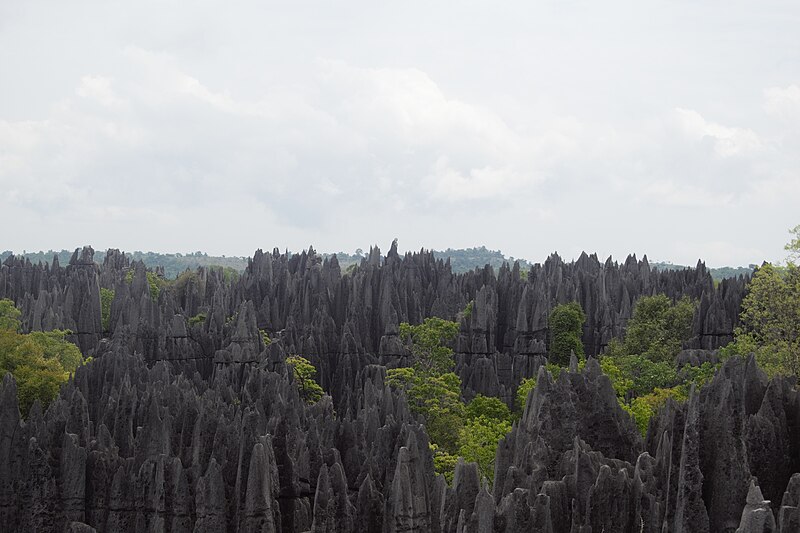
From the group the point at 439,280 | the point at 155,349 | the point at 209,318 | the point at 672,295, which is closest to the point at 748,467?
the point at 155,349

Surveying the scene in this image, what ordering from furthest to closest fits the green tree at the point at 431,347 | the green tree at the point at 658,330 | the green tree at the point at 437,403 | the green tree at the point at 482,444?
the green tree at the point at 658,330, the green tree at the point at 431,347, the green tree at the point at 437,403, the green tree at the point at 482,444

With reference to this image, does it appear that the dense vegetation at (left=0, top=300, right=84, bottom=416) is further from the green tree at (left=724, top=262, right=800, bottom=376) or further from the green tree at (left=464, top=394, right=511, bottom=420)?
the green tree at (left=724, top=262, right=800, bottom=376)

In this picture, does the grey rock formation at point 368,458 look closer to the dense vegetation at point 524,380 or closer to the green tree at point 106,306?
the dense vegetation at point 524,380

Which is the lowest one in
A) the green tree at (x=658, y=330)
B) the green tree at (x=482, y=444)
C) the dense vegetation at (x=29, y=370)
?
the green tree at (x=482, y=444)

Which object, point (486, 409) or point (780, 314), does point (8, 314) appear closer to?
point (486, 409)

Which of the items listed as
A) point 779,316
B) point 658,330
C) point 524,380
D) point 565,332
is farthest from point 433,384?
point 565,332

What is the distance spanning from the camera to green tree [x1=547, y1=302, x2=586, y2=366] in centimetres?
6525

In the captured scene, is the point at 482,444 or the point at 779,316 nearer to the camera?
the point at 482,444

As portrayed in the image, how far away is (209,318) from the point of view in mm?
64250

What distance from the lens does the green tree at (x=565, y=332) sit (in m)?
65.2

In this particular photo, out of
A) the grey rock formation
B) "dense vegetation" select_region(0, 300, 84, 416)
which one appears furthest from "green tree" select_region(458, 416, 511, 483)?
"dense vegetation" select_region(0, 300, 84, 416)

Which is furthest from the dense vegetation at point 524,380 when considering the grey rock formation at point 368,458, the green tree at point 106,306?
the green tree at point 106,306

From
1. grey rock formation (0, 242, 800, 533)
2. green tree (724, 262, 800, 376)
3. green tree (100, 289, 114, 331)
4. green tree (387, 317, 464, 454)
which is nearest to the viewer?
grey rock formation (0, 242, 800, 533)

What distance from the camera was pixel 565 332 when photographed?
2611 inches
